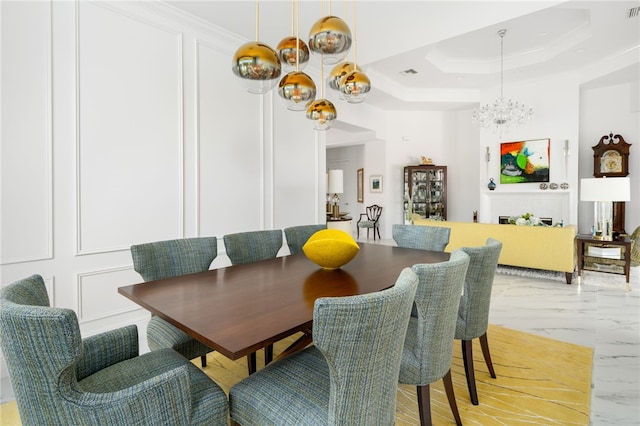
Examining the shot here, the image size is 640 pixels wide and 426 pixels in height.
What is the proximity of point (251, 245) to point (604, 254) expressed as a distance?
175 inches

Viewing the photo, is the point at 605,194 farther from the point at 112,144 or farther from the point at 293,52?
the point at 112,144

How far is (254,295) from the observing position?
155 centimetres

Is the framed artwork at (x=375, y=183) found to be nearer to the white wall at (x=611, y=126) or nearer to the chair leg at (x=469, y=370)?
the white wall at (x=611, y=126)

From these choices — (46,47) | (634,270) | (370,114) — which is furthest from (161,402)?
(370,114)

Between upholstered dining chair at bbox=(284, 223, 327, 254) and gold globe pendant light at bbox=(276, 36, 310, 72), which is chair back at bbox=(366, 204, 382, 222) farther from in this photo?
gold globe pendant light at bbox=(276, 36, 310, 72)

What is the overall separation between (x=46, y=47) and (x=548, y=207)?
7.72m

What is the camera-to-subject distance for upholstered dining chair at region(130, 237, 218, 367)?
177 cm

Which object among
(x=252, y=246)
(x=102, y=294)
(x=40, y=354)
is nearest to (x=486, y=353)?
(x=252, y=246)

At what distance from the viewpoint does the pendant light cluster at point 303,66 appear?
1.70 meters

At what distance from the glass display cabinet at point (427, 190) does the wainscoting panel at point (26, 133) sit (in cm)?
678

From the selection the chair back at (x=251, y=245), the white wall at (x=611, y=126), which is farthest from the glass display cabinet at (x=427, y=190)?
the chair back at (x=251, y=245)

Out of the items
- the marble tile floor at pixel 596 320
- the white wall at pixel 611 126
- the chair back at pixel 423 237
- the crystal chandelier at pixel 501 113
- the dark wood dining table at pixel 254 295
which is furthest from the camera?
the white wall at pixel 611 126

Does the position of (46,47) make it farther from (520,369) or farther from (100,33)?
(520,369)

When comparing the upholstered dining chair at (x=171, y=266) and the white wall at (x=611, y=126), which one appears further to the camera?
the white wall at (x=611, y=126)
